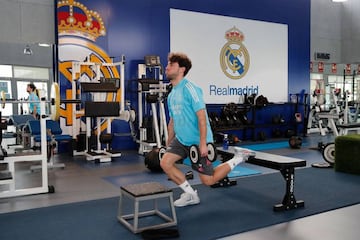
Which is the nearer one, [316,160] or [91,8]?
[316,160]

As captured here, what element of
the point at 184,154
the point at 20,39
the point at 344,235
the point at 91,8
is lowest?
the point at 344,235

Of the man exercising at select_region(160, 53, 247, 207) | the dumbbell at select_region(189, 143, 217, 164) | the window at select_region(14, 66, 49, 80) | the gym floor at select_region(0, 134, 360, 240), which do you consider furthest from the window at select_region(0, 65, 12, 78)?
the dumbbell at select_region(189, 143, 217, 164)

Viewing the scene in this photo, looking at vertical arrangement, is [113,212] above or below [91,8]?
below

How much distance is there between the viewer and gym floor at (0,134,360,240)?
3018mm

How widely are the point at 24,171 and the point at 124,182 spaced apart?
181cm

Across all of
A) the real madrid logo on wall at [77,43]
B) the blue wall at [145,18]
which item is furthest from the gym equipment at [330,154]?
the real madrid logo on wall at [77,43]

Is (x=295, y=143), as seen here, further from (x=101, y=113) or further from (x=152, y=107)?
(x=101, y=113)

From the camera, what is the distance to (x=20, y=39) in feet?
23.5

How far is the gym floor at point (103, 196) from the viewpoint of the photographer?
3.02 meters

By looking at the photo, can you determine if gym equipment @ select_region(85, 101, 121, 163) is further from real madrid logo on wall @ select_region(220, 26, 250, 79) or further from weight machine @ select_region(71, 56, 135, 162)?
real madrid logo on wall @ select_region(220, 26, 250, 79)

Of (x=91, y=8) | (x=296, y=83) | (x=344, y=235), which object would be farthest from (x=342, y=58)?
(x=344, y=235)

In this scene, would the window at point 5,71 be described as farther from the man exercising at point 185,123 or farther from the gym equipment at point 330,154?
the gym equipment at point 330,154

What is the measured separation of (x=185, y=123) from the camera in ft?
11.2

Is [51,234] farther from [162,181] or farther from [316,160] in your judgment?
[316,160]
